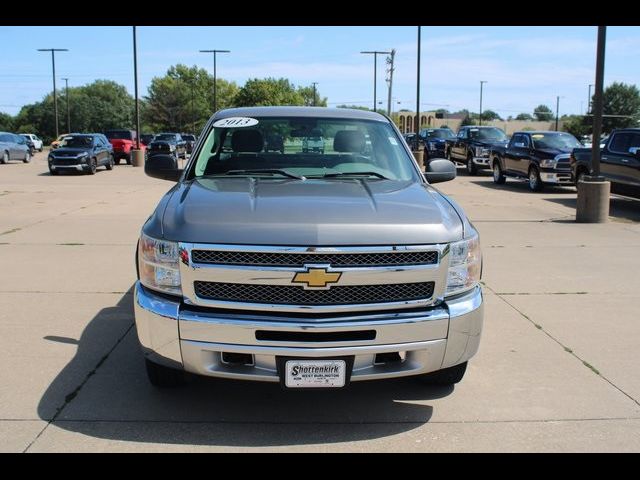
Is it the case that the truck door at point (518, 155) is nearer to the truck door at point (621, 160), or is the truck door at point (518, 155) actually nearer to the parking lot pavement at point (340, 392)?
the truck door at point (621, 160)

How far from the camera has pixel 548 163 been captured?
62.9 feet

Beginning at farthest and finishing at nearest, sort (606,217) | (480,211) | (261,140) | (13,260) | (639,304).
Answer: (480,211)
(606,217)
(13,260)
(639,304)
(261,140)

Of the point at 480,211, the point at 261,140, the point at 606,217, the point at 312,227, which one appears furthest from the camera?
the point at 480,211

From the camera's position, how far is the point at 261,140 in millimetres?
5324

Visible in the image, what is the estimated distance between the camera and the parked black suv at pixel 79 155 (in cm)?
2661

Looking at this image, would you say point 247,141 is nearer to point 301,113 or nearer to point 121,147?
point 301,113

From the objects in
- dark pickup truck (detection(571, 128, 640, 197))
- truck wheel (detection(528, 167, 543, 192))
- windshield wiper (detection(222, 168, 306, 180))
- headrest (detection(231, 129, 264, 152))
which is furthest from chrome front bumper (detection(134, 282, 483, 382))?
truck wheel (detection(528, 167, 543, 192))

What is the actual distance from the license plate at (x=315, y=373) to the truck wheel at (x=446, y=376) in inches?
38.7

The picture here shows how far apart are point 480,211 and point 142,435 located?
1206 centimetres

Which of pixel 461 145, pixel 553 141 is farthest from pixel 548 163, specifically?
pixel 461 145

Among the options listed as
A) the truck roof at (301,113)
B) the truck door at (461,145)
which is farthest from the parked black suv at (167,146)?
the truck roof at (301,113)

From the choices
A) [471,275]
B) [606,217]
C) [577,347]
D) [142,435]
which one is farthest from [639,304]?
[606,217]

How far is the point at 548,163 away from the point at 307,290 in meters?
17.1

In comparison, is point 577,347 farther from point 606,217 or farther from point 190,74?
point 190,74
